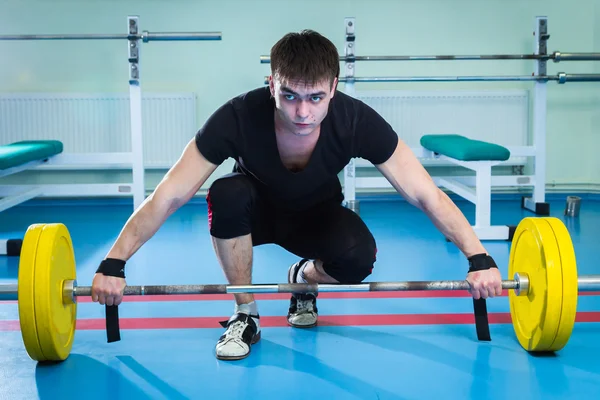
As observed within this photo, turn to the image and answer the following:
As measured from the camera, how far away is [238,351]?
199 centimetres

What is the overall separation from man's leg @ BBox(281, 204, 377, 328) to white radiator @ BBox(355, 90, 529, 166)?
2905 millimetres

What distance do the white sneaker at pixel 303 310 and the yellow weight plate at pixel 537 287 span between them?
0.64 m

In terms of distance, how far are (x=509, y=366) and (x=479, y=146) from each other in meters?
2.01

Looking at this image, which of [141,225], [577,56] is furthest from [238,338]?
[577,56]

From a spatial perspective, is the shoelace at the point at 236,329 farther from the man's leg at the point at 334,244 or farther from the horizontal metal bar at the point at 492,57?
the horizontal metal bar at the point at 492,57

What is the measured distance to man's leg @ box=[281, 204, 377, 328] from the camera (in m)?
2.07

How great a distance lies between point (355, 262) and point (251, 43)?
3.33 m

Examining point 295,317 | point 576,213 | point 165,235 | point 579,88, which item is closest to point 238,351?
point 295,317

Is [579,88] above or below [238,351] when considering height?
above

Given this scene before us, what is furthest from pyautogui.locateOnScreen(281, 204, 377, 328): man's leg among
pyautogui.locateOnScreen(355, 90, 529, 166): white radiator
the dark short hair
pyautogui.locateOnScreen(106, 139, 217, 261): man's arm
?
pyautogui.locateOnScreen(355, 90, 529, 166): white radiator

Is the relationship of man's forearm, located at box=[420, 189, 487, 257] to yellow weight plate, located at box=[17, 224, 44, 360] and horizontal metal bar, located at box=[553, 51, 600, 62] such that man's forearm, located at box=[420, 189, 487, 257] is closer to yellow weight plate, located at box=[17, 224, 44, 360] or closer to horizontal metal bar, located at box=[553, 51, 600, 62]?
yellow weight plate, located at box=[17, 224, 44, 360]

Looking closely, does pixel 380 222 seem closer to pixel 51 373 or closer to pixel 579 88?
pixel 579 88

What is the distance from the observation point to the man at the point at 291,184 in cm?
176

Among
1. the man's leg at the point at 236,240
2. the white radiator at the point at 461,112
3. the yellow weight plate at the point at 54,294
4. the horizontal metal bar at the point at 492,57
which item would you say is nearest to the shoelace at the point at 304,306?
the man's leg at the point at 236,240
